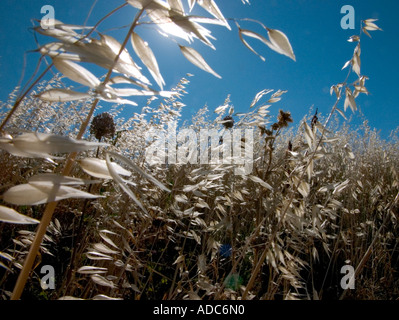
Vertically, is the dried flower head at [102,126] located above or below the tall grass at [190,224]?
above

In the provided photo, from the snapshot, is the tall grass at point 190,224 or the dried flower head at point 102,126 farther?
the dried flower head at point 102,126

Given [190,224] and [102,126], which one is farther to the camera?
[102,126]

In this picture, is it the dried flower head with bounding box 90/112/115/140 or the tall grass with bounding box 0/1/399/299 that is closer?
the tall grass with bounding box 0/1/399/299

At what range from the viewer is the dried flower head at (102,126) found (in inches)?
50.1

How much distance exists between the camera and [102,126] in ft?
4.24

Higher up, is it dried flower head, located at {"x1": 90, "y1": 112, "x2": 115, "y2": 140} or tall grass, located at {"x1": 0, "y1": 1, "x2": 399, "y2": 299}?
dried flower head, located at {"x1": 90, "y1": 112, "x2": 115, "y2": 140}

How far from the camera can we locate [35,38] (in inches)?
9.9

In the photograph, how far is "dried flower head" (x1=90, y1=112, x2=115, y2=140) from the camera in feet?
4.18

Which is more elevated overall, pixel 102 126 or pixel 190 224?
pixel 102 126

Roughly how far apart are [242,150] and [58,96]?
2.42ft
